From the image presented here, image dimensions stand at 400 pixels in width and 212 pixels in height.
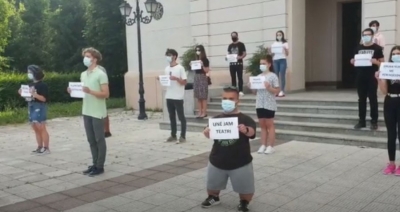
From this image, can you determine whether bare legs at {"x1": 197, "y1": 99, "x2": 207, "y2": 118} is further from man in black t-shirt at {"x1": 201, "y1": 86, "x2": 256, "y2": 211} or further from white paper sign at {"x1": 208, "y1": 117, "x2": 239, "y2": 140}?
white paper sign at {"x1": 208, "y1": 117, "x2": 239, "y2": 140}

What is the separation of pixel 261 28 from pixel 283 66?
2639 millimetres

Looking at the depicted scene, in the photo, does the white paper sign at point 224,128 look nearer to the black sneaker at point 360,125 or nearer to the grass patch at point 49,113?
the black sneaker at point 360,125

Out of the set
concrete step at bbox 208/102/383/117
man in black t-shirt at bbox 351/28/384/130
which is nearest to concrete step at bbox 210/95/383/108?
concrete step at bbox 208/102/383/117

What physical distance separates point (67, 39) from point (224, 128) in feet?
91.7

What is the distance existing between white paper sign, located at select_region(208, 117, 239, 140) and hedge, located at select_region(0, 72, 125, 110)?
16927 mm

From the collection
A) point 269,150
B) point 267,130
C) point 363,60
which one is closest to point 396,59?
point 363,60

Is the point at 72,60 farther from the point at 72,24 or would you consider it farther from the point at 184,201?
the point at 184,201

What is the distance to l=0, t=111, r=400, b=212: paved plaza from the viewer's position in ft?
18.0

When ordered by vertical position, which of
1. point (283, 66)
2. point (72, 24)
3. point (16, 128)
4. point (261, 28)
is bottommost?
point (16, 128)

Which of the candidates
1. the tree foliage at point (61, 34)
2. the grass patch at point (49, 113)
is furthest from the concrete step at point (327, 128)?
the tree foliage at point (61, 34)

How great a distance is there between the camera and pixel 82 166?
7973 mm

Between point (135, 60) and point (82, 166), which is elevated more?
point (135, 60)

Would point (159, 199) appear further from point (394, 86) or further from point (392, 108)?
point (394, 86)

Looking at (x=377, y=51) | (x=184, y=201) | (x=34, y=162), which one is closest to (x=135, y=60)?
(x=34, y=162)
